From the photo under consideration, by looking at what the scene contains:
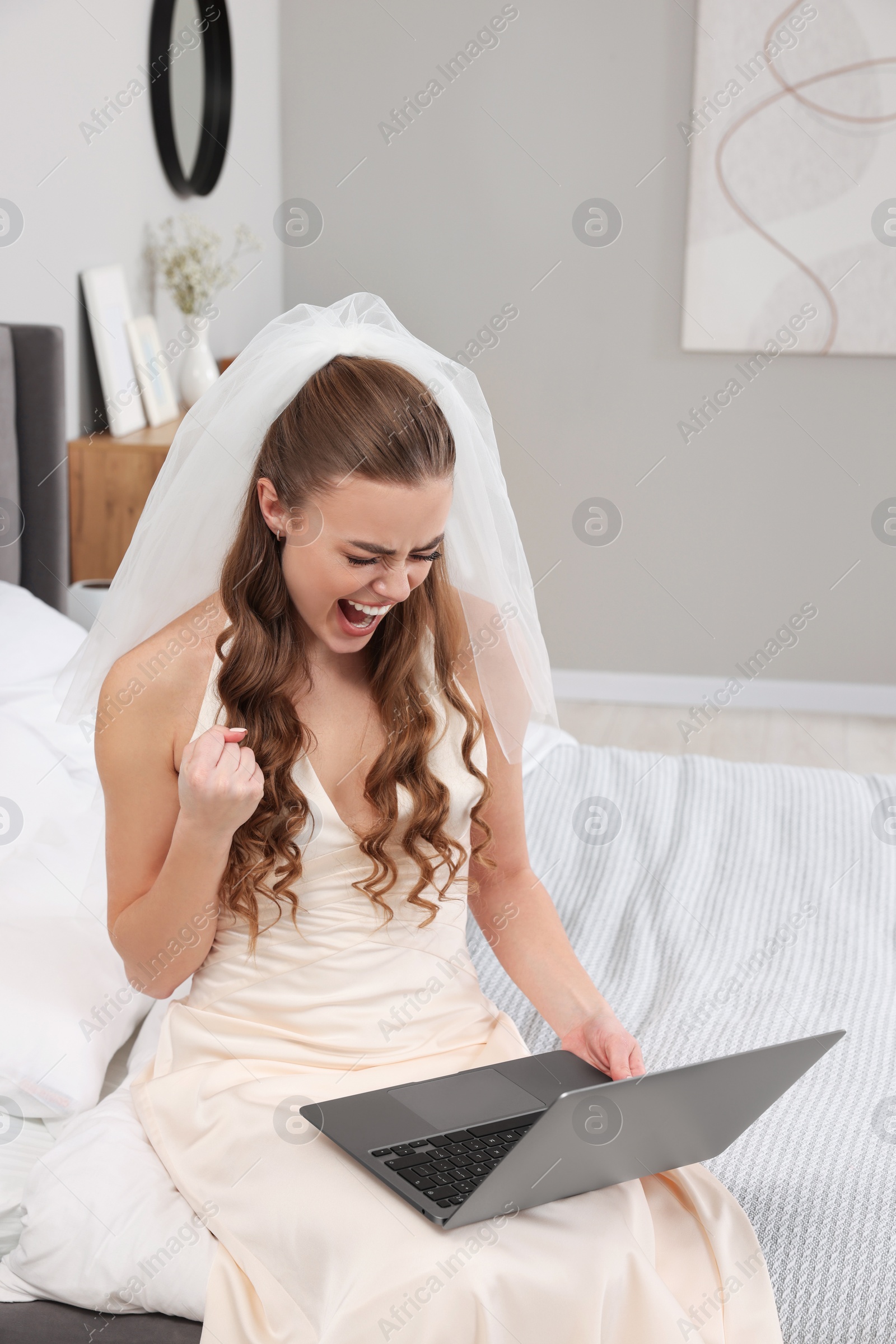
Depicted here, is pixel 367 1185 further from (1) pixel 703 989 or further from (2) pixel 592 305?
(2) pixel 592 305

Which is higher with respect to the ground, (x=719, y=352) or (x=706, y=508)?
(x=719, y=352)

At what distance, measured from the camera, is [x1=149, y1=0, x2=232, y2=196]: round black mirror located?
2863 mm

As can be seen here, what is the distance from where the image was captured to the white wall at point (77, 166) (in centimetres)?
223

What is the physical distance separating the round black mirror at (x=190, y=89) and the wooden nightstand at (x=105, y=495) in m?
0.84

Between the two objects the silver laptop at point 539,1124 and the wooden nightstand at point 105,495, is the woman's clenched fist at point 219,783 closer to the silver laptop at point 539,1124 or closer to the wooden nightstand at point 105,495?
the silver laptop at point 539,1124

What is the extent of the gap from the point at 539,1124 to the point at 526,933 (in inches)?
17.5

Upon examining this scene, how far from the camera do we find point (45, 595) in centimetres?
233

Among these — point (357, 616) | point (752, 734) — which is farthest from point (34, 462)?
point (752, 734)

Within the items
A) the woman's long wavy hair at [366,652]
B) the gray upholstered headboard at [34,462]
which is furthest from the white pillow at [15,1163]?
the gray upholstered headboard at [34,462]

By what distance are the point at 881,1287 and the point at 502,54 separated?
3455 mm

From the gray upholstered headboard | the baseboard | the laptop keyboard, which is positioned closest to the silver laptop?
the laptop keyboard

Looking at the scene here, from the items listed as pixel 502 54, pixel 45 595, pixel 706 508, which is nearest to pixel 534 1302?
pixel 45 595

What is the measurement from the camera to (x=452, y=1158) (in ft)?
3.41

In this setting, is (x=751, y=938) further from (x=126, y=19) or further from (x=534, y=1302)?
(x=126, y=19)
